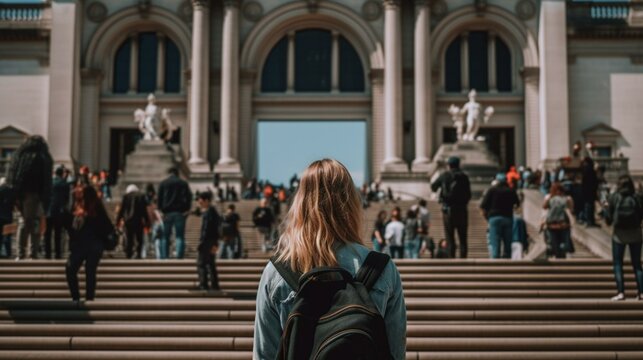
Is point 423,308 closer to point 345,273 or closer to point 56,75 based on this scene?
point 345,273

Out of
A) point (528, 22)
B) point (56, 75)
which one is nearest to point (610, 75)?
point (528, 22)

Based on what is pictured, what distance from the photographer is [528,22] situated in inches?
1545

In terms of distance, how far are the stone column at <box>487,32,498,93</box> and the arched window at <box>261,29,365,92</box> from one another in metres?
5.92

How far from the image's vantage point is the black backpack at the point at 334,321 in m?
3.24

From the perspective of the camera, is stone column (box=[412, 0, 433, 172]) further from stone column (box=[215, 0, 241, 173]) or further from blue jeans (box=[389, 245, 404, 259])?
blue jeans (box=[389, 245, 404, 259])

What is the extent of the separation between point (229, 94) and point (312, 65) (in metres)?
4.49

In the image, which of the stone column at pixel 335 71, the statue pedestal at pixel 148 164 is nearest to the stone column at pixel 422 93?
the stone column at pixel 335 71

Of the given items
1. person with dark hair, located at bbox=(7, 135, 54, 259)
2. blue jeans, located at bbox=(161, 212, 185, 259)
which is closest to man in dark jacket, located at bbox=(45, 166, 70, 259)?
person with dark hair, located at bbox=(7, 135, 54, 259)

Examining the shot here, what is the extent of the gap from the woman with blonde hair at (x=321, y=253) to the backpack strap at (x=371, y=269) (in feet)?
0.06

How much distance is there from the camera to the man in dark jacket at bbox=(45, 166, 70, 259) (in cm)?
1678

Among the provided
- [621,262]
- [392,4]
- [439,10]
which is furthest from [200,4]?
[621,262]

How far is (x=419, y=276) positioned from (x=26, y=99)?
30.2m

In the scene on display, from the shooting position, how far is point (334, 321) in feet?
10.8

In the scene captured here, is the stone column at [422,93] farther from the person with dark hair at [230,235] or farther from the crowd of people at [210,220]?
the person with dark hair at [230,235]
